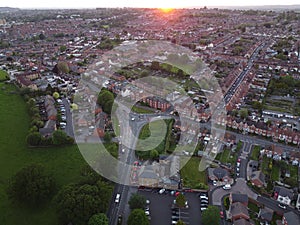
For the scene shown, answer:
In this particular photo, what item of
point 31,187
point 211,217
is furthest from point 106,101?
point 211,217

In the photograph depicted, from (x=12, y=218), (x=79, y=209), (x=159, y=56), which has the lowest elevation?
(x=12, y=218)

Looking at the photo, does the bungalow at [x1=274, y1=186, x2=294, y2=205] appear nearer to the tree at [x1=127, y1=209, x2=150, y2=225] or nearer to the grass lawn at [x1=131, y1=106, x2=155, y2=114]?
the tree at [x1=127, y1=209, x2=150, y2=225]

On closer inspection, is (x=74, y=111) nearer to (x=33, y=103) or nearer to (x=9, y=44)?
(x=33, y=103)

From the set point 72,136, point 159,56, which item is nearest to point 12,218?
point 72,136

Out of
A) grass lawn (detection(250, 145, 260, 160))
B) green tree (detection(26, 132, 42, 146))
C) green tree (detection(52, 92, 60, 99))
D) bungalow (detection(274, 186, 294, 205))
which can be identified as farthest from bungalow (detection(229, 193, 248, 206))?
green tree (detection(52, 92, 60, 99))

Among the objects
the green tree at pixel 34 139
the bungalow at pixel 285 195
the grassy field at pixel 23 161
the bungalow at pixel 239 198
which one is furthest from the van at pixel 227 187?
the green tree at pixel 34 139

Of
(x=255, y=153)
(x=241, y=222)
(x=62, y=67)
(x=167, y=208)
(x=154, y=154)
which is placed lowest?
(x=167, y=208)

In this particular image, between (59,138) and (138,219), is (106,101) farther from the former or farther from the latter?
(138,219)
